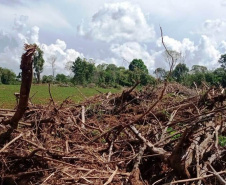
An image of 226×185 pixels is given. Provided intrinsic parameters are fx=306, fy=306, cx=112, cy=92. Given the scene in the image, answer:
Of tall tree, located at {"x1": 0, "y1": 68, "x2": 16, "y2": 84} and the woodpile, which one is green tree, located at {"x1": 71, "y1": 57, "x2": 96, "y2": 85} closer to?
tall tree, located at {"x1": 0, "y1": 68, "x2": 16, "y2": 84}

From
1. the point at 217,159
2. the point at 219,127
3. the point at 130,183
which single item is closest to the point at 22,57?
the point at 130,183

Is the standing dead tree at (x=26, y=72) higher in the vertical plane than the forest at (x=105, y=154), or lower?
higher

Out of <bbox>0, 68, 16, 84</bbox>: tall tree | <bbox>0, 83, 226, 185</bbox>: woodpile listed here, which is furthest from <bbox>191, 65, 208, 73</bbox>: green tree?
<bbox>0, 83, 226, 185</bbox>: woodpile

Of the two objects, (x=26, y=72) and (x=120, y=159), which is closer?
(x=26, y=72)

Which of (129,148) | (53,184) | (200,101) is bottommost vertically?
(53,184)

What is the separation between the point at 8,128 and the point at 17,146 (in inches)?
12.0

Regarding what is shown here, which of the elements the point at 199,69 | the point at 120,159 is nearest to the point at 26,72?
the point at 120,159

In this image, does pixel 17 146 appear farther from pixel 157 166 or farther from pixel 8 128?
pixel 157 166

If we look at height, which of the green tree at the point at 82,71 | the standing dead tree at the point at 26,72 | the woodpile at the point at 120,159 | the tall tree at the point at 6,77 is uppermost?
the green tree at the point at 82,71

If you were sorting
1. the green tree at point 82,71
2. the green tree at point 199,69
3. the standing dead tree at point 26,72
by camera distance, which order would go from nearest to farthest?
the standing dead tree at point 26,72 → the green tree at point 199,69 → the green tree at point 82,71

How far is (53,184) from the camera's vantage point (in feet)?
9.93

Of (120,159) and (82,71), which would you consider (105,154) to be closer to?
(120,159)

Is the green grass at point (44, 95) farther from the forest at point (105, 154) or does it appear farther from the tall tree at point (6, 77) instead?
the tall tree at point (6, 77)

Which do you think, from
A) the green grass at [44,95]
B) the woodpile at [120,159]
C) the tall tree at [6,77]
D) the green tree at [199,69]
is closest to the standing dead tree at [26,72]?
the woodpile at [120,159]
